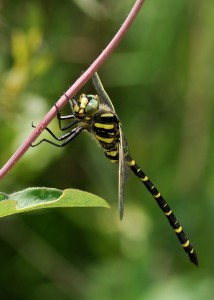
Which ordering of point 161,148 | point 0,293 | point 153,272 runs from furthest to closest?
point 161,148 < point 0,293 < point 153,272

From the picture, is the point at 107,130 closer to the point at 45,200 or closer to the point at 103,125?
the point at 103,125

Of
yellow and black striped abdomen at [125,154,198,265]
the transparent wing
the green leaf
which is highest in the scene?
the transparent wing

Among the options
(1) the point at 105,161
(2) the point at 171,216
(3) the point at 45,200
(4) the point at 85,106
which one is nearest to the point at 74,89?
(3) the point at 45,200

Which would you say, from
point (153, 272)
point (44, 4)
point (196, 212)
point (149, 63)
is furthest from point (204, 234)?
point (44, 4)

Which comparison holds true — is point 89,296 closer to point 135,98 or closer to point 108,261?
point 108,261

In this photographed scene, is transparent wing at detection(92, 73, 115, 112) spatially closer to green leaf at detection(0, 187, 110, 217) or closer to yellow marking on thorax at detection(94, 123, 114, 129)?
yellow marking on thorax at detection(94, 123, 114, 129)

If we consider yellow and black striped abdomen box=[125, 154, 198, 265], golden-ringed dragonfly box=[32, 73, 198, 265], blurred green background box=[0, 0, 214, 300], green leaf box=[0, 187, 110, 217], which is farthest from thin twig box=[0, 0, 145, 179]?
blurred green background box=[0, 0, 214, 300]
